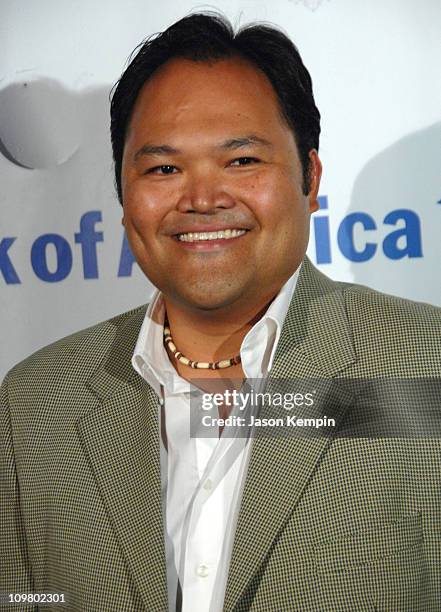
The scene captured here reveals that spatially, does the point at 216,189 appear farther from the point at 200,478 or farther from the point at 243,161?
the point at 200,478

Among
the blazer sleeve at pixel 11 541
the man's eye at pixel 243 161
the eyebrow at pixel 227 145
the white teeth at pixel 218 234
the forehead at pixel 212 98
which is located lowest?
the blazer sleeve at pixel 11 541

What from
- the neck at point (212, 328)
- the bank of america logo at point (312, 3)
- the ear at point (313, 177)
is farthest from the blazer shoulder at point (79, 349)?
the bank of america logo at point (312, 3)

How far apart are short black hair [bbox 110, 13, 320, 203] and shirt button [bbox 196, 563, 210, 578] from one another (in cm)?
65

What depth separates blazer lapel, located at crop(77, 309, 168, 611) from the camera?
1.38m

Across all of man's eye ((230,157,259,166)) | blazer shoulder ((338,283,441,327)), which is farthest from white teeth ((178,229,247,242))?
blazer shoulder ((338,283,441,327))

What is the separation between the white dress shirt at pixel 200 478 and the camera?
4.49 ft

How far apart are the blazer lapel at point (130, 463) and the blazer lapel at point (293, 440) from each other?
0.14 metres

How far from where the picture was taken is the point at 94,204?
77.5 inches

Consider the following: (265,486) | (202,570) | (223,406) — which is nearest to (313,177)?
(223,406)

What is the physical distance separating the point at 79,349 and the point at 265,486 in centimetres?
50

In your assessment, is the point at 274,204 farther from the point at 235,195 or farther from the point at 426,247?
the point at 426,247

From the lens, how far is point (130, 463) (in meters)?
1.46

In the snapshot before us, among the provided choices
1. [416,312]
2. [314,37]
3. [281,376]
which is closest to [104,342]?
[281,376]

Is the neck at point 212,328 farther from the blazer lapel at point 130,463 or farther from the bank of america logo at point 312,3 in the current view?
the bank of america logo at point 312,3
